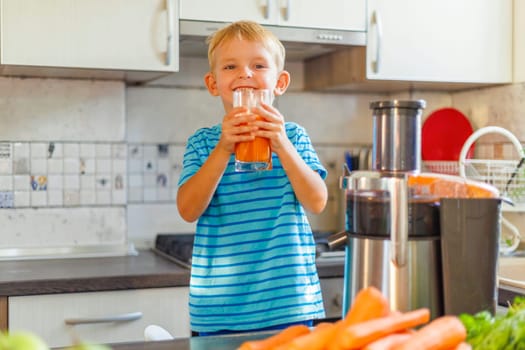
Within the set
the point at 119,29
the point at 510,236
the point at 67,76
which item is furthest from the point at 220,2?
the point at 510,236

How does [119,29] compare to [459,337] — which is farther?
[119,29]

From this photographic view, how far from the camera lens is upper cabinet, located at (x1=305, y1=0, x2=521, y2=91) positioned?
249 cm

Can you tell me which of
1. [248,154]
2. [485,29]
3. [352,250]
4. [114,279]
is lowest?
[114,279]

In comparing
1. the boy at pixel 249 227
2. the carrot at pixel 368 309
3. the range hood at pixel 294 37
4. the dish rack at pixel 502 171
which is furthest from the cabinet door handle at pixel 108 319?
the carrot at pixel 368 309

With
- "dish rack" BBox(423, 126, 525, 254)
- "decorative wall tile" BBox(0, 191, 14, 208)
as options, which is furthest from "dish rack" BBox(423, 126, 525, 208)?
"decorative wall tile" BBox(0, 191, 14, 208)

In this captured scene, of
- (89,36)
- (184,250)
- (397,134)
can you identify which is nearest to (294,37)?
(89,36)

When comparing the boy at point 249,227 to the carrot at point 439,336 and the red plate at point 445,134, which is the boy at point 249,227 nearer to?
the carrot at point 439,336

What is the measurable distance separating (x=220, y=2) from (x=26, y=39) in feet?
1.85

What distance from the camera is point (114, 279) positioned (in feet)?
6.78

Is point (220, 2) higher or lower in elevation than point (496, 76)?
higher

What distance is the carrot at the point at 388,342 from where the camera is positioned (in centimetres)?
93

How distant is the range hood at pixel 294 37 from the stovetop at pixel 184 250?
609 mm

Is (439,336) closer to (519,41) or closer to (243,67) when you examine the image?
(243,67)

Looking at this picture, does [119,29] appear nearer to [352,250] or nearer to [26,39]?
[26,39]
